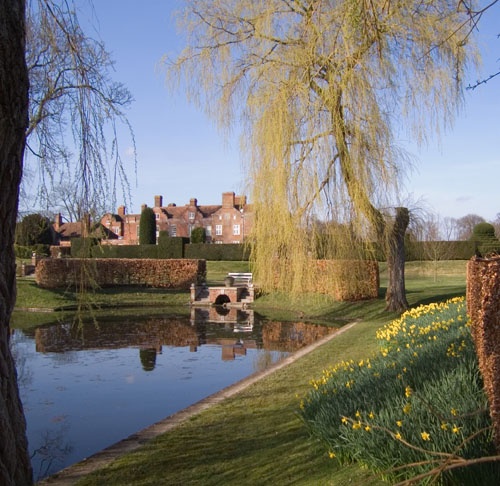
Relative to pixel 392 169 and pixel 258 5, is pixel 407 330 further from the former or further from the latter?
pixel 258 5

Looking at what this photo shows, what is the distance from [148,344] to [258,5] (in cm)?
893

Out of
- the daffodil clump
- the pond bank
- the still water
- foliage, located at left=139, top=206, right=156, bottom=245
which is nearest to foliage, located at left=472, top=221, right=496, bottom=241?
the still water

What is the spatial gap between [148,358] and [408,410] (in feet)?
31.8

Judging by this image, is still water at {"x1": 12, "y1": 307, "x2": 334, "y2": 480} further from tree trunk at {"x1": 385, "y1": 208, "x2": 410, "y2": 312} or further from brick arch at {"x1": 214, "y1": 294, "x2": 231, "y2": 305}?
brick arch at {"x1": 214, "y1": 294, "x2": 231, "y2": 305}

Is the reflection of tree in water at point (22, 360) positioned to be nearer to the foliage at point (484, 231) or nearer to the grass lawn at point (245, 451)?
the grass lawn at point (245, 451)

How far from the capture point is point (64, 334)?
1719cm

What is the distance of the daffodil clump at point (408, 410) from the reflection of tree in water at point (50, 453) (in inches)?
120

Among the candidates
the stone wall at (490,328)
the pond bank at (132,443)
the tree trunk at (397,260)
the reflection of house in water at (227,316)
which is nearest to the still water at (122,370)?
the reflection of house in water at (227,316)

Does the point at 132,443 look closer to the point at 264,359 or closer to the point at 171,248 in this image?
the point at 264,359

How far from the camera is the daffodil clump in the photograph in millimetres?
3951

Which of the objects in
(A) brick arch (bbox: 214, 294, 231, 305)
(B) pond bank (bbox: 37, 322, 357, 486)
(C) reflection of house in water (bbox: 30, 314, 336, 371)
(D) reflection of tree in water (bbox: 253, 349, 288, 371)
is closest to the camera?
(B) pond bank (bbox: 37, 322, 357, 486)

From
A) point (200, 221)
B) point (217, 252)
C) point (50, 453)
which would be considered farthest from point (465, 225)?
point (50, 453)

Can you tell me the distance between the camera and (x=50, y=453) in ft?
23.0

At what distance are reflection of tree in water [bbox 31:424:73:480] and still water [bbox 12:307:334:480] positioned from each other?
1 cm
